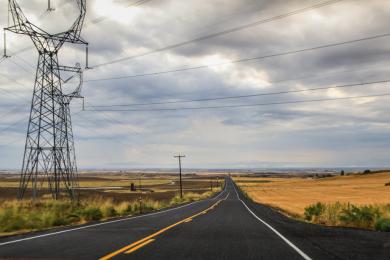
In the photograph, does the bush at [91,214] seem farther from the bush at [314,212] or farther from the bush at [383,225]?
the bush at [383,225]

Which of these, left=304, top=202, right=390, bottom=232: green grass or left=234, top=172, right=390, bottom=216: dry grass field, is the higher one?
left=304, top=202, right=390, bottom=232: green grass

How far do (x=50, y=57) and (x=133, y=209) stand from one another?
45.4 feet

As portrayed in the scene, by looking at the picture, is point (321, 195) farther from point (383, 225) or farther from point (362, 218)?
point (383, 225)

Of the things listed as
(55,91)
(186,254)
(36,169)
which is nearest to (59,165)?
(36,169)

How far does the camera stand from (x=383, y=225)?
14984mm

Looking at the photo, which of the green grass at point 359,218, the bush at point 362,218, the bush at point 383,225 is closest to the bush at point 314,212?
the green grass at point 359,218

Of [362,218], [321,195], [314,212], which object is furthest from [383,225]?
[321,195]

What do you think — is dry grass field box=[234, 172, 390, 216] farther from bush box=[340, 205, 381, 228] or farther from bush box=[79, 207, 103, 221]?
bush box=[79, 207, 103, 221]

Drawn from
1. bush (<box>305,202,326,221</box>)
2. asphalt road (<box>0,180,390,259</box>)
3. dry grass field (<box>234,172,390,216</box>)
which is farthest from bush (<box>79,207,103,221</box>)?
dry grass field (<box>234,172,390,216</box>)

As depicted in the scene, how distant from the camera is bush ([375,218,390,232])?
14858 millimetres

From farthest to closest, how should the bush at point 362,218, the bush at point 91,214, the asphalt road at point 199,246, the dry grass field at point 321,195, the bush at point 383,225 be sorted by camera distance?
the dry grass field at point 321,195
the bush at point 91,214
the bush at point 362,218
the bush at point 383,225
the asphalt road at point 199,246

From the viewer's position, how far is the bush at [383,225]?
1486 centimetres

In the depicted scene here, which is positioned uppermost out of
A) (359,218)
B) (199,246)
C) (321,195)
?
(199,246)

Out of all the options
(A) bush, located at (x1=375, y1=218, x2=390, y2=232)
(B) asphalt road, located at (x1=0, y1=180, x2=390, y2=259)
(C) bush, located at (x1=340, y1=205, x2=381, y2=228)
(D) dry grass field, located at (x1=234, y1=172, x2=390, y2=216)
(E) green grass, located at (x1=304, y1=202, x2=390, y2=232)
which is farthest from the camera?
(D) dry grass field, located at (x1=234, y1=172, x2=390, y2=216)
